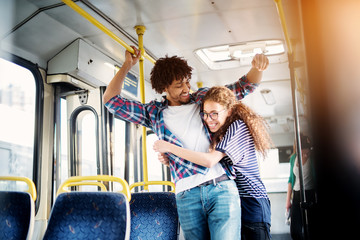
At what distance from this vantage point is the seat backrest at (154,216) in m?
2.38

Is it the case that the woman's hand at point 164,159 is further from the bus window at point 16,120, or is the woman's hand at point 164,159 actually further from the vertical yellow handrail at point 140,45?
the bus window at point 16,120

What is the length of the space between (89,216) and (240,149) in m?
0.99

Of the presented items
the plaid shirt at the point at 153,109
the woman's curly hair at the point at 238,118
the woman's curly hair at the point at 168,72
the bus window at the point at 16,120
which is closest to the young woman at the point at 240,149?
the woman's curly hair at the point at 238,118

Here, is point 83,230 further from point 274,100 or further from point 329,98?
point 274,100

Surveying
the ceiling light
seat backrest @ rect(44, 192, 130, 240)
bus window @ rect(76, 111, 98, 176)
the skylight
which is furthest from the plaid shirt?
the ceiling light

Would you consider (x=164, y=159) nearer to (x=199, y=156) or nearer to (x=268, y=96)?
(x=199, y=156)

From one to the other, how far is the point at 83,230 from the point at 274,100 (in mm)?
5459

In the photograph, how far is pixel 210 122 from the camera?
5.38ft

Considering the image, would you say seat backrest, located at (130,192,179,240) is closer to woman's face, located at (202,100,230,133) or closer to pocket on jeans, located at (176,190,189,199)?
pocket on jeans, located at (176,190,189,199)

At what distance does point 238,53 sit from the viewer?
427cm

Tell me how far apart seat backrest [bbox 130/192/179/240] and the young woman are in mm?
897

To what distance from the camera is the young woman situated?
4.97 feet

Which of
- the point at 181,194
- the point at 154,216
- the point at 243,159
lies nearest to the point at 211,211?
the point at 181,194

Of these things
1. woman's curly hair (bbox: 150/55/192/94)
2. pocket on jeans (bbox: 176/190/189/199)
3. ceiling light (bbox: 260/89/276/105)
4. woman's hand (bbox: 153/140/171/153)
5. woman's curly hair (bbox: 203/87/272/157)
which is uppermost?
ceiling light (bbox: 260/89/276/105)
